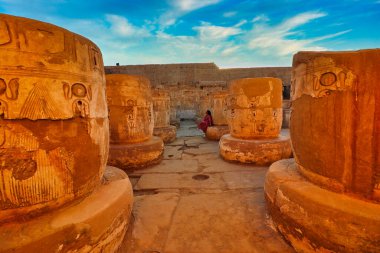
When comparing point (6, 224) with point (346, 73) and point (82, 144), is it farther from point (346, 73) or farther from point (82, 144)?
point (346, 73)

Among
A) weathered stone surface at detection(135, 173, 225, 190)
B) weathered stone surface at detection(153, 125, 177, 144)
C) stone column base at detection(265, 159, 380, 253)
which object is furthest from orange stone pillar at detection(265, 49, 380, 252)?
weathered stone surface at detection(153, 125, 177, 144)

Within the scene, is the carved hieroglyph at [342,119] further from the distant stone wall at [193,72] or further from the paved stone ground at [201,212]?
the distant stone wall at [193,72]

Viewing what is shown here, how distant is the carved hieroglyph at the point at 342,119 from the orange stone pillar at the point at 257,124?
2.01 m

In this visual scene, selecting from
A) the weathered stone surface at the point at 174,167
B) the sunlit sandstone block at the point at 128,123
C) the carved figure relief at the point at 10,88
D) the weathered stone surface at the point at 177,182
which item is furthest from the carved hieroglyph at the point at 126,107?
the carved figure relief at the point at 10,88

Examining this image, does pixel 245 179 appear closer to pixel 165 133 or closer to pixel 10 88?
pixel 10 88

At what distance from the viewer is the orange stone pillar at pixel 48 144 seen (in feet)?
4.23

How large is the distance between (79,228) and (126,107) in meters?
2.70

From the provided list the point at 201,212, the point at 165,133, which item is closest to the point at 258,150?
the point at 201,212

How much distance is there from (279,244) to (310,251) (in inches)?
10.0

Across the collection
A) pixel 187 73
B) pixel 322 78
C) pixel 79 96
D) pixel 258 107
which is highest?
pixel 187 73

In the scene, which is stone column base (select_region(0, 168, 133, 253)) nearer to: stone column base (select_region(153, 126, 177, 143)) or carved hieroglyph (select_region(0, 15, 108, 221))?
carved hieroglyph (select_region(0, 15, 108, 221))

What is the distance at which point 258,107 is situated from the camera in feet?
13.6

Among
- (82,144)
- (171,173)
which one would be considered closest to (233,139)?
(171,173)

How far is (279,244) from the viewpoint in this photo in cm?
179
